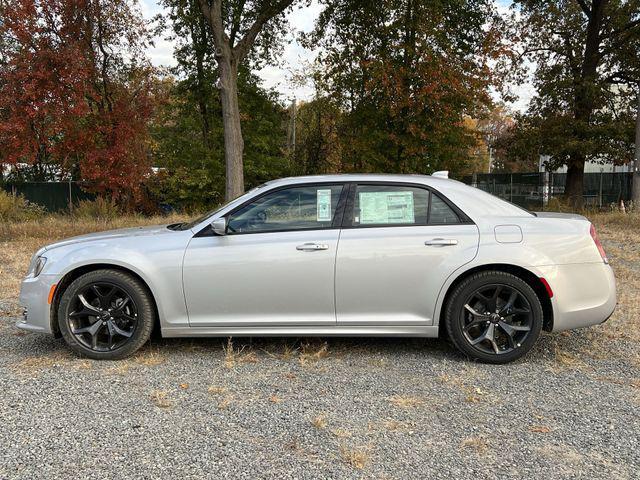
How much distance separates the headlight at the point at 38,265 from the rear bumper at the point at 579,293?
411 cm

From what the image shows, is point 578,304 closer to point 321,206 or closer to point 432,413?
point 432,413

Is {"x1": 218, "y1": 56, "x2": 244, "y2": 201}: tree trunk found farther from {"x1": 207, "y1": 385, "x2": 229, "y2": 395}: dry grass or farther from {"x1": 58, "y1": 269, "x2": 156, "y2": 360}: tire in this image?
{"x1": 207, "y1": 385, "x2": 229, "y2": 395}: dry grass

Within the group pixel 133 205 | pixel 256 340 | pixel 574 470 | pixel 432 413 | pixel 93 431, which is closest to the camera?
pixel 574 470

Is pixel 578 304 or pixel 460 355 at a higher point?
pixel 578 304

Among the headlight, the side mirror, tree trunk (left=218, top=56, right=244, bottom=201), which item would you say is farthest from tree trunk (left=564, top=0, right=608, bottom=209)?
the headlight

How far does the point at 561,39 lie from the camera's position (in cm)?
2098

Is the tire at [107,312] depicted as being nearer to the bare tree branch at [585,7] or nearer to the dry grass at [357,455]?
the dry grass at [357,455]

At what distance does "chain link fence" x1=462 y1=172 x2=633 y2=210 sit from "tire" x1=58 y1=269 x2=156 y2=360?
61.1 ft

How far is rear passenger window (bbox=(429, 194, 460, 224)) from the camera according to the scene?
13.7 ft

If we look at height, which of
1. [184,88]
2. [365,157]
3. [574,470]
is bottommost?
[574,470]

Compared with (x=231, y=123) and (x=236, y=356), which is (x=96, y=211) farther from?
(x=236, y=356)

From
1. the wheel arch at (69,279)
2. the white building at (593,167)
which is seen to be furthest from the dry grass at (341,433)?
the white building at (593,167)

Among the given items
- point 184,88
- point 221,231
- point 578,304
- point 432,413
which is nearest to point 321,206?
point 221,231

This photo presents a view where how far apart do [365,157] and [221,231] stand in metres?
15.6
